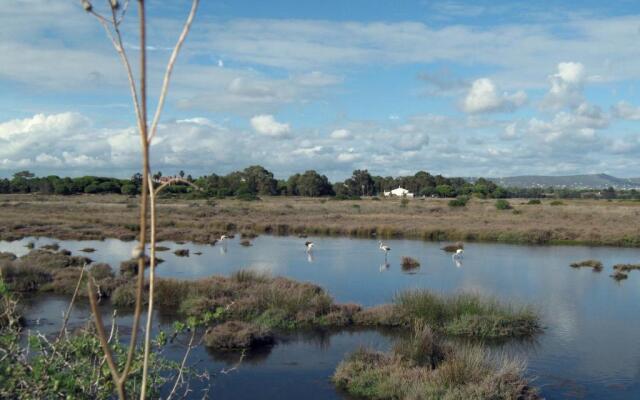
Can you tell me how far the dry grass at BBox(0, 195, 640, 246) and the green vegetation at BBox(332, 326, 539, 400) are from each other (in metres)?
23.7

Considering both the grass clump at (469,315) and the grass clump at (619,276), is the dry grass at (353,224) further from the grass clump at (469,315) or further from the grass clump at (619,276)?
the grass clump at (469,315)

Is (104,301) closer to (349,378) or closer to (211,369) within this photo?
(211,369)

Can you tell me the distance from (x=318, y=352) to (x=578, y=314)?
8324 millimetres

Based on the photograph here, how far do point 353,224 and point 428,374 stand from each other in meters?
32.9

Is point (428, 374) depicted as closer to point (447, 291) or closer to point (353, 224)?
point (447, 291)

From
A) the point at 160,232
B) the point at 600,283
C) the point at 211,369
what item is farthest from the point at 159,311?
the point at 160,232

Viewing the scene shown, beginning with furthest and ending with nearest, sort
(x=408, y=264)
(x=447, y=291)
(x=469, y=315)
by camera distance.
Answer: (x=408, y=264) → (x=447, y=291) → (x=469, y=315)

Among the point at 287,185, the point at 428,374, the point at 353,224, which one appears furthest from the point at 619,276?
the point at 287,185

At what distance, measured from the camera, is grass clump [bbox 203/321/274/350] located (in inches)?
496

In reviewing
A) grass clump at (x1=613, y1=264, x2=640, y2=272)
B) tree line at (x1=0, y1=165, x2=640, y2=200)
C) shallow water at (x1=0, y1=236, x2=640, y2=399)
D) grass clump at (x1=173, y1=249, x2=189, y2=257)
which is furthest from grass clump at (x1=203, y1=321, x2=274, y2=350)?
tree line at (x1=0, y1=165, x2=640, y2=200)

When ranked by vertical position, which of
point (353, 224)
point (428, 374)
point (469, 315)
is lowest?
point (428, 374)

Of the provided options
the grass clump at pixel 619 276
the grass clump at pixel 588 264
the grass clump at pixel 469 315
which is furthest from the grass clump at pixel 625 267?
the grass clump at pixel 469 315

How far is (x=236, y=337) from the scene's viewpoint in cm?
1266

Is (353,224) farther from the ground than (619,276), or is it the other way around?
(353,224)
